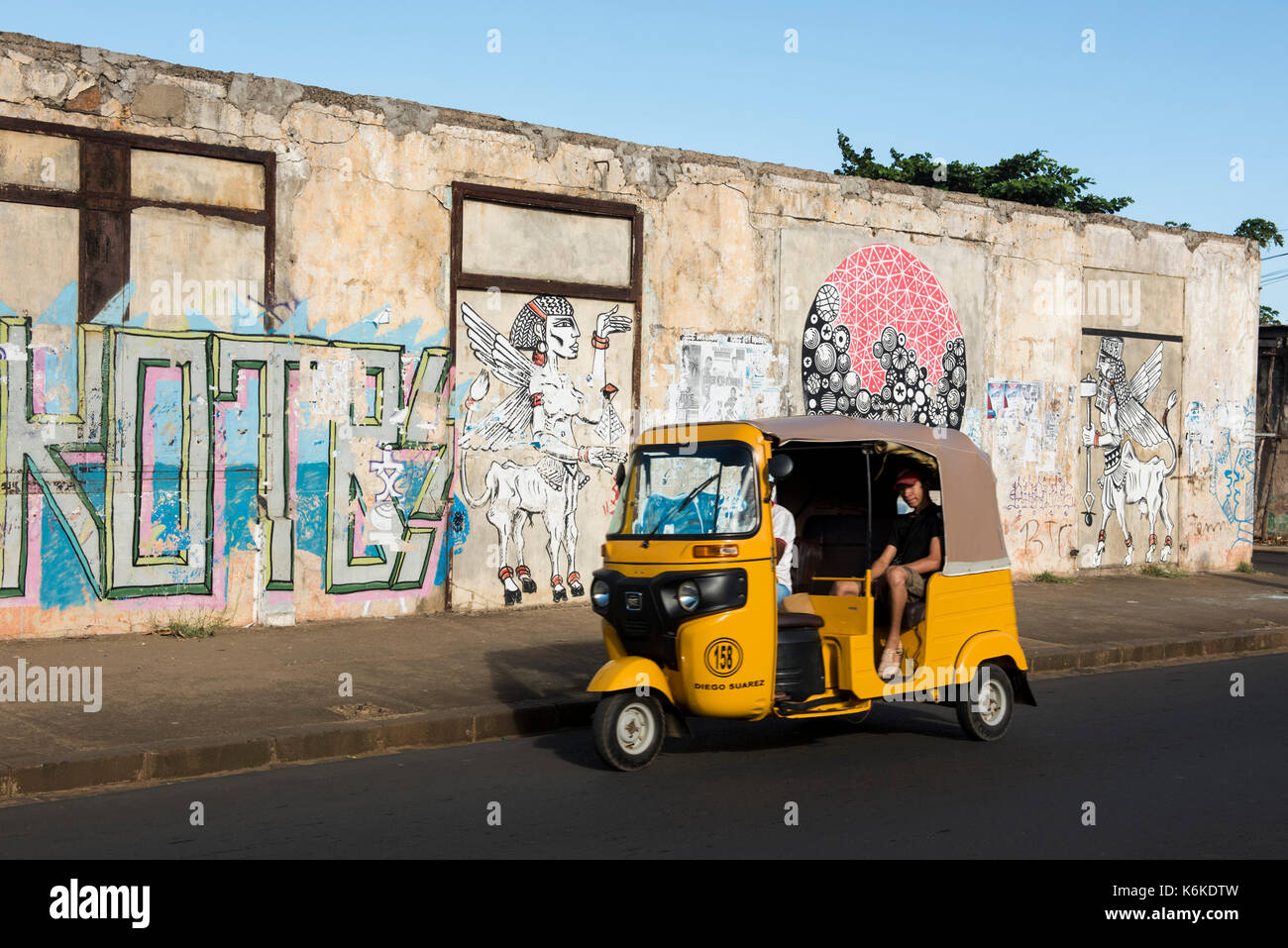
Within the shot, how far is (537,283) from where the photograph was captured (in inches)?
546

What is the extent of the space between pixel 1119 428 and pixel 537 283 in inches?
383

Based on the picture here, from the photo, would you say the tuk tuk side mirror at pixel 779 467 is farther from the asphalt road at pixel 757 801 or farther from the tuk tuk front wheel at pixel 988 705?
the tuk tuk front wheel at pixel 988 705

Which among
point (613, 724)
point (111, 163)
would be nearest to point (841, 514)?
point (613, 724)

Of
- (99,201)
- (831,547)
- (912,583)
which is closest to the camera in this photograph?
(912,583)

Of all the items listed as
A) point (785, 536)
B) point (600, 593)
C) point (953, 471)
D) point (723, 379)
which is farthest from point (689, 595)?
point (723, 379)

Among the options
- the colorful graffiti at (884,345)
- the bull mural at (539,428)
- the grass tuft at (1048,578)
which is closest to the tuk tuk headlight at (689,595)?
the bull mural at (539,428)

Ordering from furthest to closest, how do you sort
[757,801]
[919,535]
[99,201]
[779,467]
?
[99,201] < [919,535] < [779,467] < [757,801]

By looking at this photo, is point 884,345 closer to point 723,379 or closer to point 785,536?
point 723,379

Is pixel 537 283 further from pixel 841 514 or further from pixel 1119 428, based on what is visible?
pixel 1119 428

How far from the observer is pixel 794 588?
30.2 feet

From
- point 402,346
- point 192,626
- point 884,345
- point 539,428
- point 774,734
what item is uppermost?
Result: point 884,345

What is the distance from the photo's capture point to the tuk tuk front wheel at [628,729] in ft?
25.2

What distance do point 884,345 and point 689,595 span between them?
9673 mm

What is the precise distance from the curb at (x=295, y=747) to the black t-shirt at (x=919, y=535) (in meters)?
2.42
